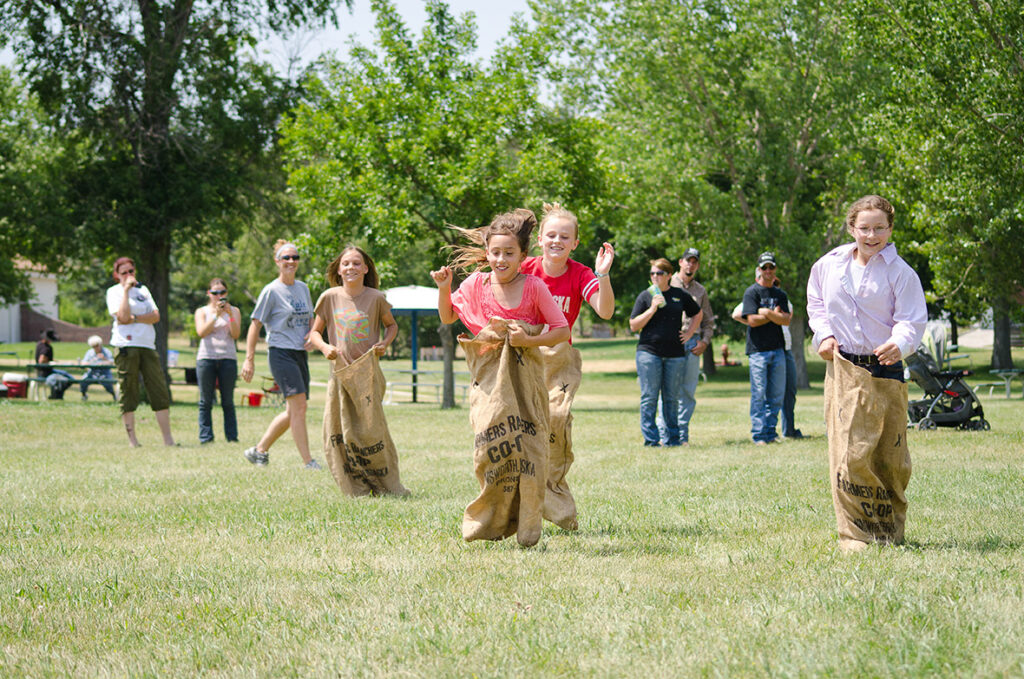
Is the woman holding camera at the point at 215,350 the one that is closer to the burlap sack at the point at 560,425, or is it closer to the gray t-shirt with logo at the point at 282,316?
the gray t-shirt with logo at the point at 282,316

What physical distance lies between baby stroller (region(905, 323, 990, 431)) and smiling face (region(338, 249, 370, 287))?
28.1 ft

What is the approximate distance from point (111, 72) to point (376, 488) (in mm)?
19312

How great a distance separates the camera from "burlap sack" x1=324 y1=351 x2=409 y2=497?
8.18m

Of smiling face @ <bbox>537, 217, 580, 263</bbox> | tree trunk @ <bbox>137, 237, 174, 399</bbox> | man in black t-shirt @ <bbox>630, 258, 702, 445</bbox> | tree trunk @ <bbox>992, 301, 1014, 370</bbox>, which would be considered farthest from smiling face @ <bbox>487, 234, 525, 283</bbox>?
tree trunk @ <bbox>992, 301, 1014, 370</bbox>

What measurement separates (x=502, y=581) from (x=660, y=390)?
8.06 m

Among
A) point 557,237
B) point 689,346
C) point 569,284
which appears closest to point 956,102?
Result: point 689,346

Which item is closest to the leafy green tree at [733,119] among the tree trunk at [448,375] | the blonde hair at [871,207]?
the tree trunk at [448,375]

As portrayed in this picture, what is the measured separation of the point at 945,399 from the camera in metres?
14.1

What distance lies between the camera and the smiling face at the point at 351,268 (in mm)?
8461

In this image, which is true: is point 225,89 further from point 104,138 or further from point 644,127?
point 644,127

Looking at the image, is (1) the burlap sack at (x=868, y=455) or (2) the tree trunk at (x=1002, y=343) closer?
(1) the burlap sack at (x=868, y=455)

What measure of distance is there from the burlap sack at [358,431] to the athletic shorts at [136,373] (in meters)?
4.98

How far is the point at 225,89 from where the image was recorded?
25531 millimetres

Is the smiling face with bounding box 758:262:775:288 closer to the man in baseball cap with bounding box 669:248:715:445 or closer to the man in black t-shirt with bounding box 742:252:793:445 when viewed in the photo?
the man in black t-shirt with bounding box 742:252:793:445
